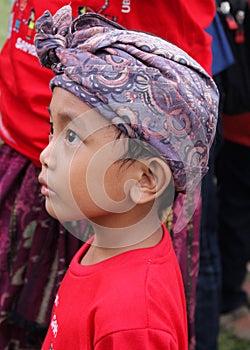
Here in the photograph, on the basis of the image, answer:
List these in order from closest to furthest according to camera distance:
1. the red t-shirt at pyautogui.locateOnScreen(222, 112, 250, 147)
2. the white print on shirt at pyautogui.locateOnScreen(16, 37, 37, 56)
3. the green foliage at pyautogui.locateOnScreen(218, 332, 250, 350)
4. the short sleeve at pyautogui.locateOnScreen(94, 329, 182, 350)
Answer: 1. the short sleeve at pyautogui.locateOnScreen(94, 329, 182, 350)
2. the white print on shirt at pyautogui.locateOnScreen(16, 37, 37, 56)
3. the red t-shirt at pyautogui.locateOnScreen(222, 112, 250, 147)
4. the green foliage at pyautogui.locateOnScreen(218, 332, 250, 350)

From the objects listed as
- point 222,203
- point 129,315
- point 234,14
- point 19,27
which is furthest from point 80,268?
point 222,203

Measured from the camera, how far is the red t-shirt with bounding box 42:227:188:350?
145 cm

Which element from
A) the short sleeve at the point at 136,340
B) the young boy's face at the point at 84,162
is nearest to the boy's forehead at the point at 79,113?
the young boy's face at the point at 84,162

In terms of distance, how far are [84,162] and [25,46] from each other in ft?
2.22

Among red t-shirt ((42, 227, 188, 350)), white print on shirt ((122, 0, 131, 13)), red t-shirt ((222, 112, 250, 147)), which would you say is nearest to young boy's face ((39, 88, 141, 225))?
red t-shirt ((42, 227, 188, 350))

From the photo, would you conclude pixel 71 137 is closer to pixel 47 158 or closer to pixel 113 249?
pixel 47 158

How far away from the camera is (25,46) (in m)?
2.11

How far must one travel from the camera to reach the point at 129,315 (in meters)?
1.46

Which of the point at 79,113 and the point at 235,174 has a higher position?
the point at 79,113

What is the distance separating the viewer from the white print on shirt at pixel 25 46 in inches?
82.1

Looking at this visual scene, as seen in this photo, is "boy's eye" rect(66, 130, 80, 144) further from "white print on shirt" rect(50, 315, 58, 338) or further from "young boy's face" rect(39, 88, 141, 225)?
"white print on shirt" rect(50, 315, 58, 338)

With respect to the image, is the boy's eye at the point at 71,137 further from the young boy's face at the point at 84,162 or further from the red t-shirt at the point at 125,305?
the red t-shirt at the point at 125,305

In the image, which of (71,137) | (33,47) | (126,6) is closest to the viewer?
(71,137)

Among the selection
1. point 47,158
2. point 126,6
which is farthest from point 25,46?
point 47,158
